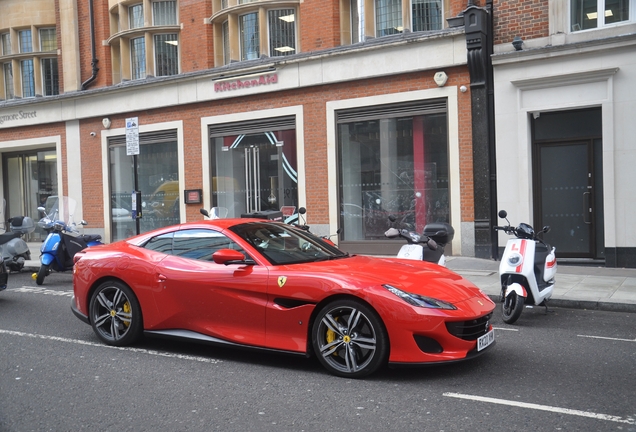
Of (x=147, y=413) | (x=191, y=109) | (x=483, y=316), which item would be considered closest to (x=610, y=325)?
(x=483, y=316)

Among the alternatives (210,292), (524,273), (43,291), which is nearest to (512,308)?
(524,273)

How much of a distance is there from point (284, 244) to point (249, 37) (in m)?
11.7

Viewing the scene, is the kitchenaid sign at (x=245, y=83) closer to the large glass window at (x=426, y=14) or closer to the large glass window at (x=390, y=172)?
the large glass window at (x=390, y=172)

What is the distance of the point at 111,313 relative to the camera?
22.5ft

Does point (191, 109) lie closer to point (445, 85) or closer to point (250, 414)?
point (445, 85)

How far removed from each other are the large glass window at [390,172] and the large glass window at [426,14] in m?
1.98

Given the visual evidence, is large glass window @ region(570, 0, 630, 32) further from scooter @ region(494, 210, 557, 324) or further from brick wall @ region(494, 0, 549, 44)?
scooter @ region(494, 210, 557, 324)

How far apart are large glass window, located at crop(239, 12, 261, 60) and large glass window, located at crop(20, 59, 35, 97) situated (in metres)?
8.61

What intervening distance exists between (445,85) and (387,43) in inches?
63.6

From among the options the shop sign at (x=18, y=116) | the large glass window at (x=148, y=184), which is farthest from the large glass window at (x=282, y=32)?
the shop sign at (x=18, y=116)

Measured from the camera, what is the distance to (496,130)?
1328 centimetres

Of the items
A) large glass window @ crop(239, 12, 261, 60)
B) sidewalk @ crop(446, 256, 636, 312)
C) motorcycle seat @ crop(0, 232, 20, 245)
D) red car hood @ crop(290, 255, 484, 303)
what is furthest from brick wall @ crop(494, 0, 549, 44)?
motorcycle seat @ crop(0, 232, 20, 245)

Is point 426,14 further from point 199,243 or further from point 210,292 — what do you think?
point 210,292

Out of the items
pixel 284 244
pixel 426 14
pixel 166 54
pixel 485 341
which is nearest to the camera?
pixel 485 341
